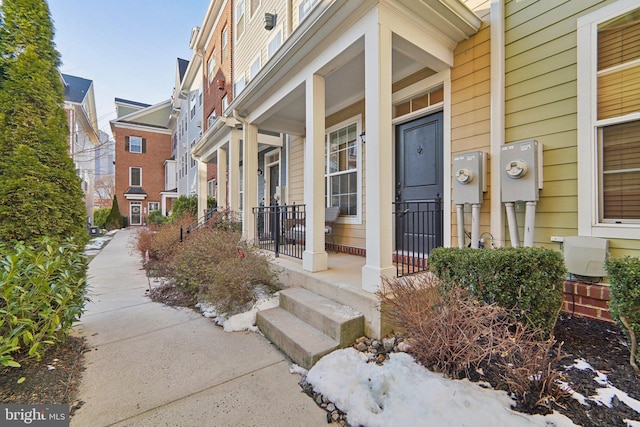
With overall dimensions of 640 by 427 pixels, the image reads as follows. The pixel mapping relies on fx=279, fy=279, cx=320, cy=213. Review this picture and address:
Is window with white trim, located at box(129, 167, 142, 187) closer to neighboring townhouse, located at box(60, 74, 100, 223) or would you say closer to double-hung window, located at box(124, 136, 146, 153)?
double-hung window, located at box(124, 136, 146, 153)

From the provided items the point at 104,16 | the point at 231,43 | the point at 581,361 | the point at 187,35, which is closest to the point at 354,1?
the point at 581,361

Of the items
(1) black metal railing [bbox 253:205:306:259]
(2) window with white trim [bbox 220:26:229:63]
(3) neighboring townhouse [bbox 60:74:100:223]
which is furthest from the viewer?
(3) neighboring townhouse [bbox 60:74:100:223]

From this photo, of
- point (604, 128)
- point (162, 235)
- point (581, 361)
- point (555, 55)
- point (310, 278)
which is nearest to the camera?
point (581, 361)

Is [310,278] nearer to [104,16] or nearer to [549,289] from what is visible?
[549,289]

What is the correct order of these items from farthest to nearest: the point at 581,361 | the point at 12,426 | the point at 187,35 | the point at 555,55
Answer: the point at 187,35, the point at 555,55, the point at 581,361, the point at 12,426

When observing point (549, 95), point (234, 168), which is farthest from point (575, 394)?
point (234, 168)

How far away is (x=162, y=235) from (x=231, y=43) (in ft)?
24.8

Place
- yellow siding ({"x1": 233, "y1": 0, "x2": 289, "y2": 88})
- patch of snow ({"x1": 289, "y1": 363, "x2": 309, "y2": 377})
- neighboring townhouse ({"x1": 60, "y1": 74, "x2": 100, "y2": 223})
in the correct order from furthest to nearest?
neighboring townhouse ({"x1": 60, "y1": 74, "x2": 100, "y2": 223}), yellow siding ({"x1": 233, "y1": 0, "x2": 289, "y2": 88}), patch of snow ({"x1": 289, "y1": 363, "x2": 309, "y2": 377})

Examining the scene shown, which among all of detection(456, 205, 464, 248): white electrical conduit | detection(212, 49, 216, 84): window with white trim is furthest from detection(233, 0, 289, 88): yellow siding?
detection(456, 205, 464, 248): white electrical conduit

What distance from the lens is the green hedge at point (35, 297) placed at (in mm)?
1922

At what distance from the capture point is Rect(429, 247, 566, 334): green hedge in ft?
6.58

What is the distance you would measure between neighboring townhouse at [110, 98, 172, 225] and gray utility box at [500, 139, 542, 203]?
77.5ft

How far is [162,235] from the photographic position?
261 inches

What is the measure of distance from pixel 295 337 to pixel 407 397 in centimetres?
107
